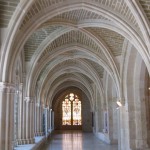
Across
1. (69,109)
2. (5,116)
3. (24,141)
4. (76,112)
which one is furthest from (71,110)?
(5,116)

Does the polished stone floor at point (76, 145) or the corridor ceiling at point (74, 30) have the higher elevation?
the corridor ceiling at point (74, 30)

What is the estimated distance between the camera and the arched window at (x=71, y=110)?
36.9m

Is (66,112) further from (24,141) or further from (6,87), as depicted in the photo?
(6,87)

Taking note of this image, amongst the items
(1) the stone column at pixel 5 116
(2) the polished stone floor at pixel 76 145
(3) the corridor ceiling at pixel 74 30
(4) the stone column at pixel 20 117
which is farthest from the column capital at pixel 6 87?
(2) the polished stone floor at pixel 76 145

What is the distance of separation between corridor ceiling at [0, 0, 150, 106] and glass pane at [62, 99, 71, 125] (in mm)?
17371

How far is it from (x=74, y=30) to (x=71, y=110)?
24244 mm

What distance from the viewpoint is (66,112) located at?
37.2m

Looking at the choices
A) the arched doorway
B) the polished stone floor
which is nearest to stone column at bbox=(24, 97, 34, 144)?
the polished stone floor

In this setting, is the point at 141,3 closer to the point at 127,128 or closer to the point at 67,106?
the point at 127,128

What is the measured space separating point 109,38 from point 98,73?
6661mm

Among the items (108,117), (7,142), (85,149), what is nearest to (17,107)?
(85,149)

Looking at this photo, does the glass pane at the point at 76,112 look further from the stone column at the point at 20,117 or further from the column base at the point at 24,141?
the stone column at the point at 20,117

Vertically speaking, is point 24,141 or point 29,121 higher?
point 29,121

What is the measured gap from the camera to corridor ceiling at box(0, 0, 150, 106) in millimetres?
10134
